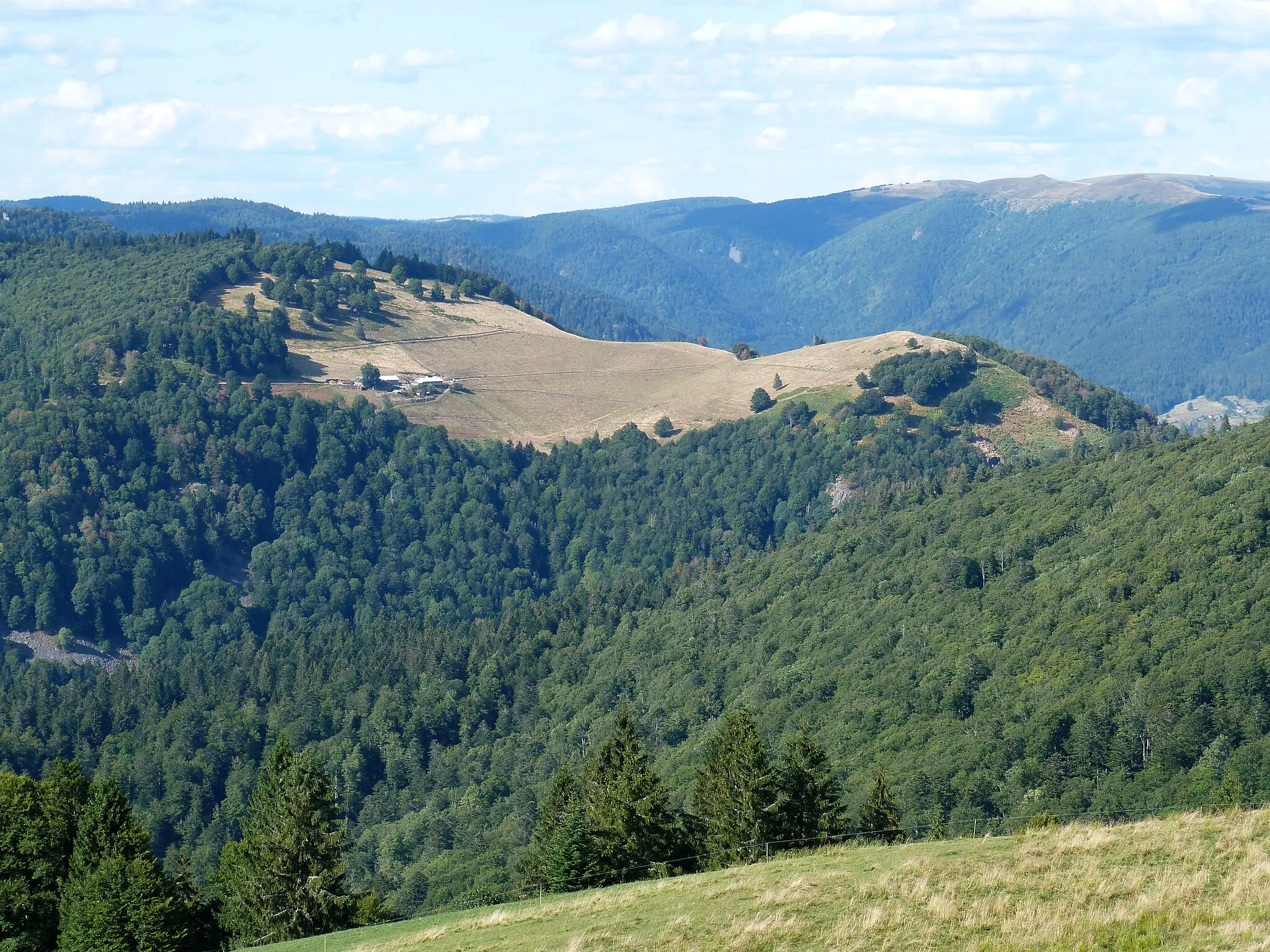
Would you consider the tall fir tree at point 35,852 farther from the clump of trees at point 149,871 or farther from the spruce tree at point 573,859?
the spruce tree at point 573,859

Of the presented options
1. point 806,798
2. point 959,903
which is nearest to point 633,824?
point 806,798

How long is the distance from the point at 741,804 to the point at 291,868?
694 inches

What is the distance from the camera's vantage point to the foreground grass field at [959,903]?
2927 cm

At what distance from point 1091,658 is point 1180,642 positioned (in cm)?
669

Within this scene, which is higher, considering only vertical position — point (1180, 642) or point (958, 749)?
point (1180, 642)

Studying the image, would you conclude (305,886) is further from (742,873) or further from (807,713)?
(807,713)

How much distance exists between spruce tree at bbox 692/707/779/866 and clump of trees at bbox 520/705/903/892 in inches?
1.6

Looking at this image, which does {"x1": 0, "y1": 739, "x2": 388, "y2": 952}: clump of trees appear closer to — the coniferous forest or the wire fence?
the coniferous forest

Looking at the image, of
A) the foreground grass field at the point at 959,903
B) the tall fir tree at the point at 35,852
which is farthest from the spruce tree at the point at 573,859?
the tall fir tree at the point at 35,852

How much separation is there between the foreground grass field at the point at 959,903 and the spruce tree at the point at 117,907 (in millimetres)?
9005

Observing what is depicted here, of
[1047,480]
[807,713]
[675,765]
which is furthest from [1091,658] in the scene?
[1047,480]

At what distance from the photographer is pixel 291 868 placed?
5362cm

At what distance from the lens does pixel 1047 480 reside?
513ft

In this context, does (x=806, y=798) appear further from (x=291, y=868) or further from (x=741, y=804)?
(x=291, y=868)
